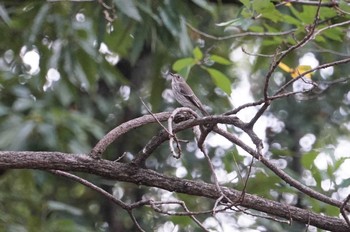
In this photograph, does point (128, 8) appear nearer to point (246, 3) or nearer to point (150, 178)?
point (246, 3)

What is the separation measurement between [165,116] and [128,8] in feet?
4.31

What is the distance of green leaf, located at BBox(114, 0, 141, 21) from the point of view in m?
3.85

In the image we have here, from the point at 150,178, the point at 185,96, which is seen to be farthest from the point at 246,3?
the point at 150,178

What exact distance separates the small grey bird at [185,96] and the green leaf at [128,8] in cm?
34

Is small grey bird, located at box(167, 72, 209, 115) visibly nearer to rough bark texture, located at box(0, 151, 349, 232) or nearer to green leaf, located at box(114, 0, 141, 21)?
green leaf, located at box(114, 0, 141, 21)

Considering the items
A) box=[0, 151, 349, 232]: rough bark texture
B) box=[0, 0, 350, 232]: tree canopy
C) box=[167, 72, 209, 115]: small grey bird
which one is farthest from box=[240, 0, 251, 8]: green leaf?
box=[0, 151, 349, 232]: rough bark texture

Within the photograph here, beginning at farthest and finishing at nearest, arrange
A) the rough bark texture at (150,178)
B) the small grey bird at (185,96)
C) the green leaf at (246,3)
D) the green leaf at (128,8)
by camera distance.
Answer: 1. the green leaf at (128,8)
2. the small grey bird at (185,96)
3. the green leaf at (246,3)
4. the rough bark texture at (150,178)

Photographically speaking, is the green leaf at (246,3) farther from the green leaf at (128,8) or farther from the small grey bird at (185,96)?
the green leaf at (128,8)

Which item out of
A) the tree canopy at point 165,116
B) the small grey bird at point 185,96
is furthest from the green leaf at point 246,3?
the small grey bird at point 185,96

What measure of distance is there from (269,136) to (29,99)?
251 centimetres

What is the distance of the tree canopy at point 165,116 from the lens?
2.57 m

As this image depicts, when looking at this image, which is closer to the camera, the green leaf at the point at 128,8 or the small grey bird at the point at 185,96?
the small grey bird at the point at 185,96

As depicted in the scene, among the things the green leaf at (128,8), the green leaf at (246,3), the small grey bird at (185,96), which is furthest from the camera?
the green leaf at (128,8)

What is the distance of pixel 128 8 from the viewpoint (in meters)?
3.87
